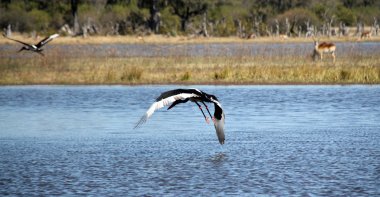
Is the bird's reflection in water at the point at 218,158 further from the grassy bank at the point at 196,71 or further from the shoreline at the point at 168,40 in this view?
the shoreline at the point at 168,40

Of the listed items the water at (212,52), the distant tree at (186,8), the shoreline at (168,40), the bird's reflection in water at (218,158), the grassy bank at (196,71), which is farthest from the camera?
the distant tree at (186,8)

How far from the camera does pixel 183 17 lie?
66125 mm

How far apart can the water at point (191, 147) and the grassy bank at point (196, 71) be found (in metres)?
3.19

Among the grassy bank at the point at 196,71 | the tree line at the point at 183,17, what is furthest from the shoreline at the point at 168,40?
the grassy bank at the point at 196,71

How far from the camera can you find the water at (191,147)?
10.8 meters

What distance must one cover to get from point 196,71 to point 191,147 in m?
13.2

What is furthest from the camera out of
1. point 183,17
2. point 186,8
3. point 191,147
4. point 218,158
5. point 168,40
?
point 186,8

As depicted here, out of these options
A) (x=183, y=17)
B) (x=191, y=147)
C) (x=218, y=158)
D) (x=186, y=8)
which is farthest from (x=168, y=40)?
(x=218, y=158)

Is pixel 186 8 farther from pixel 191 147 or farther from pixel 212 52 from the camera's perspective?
pixel 191 147

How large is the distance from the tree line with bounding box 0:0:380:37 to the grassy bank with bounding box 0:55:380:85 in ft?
85.7

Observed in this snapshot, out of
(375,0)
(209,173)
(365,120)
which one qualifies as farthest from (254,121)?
(375,0)

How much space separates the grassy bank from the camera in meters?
25.8

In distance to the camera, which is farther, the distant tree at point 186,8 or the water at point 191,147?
the distant tree at point 186,8

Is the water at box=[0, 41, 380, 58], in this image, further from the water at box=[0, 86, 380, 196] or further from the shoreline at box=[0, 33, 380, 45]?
the water at box=[0, 86, 380, 196]
